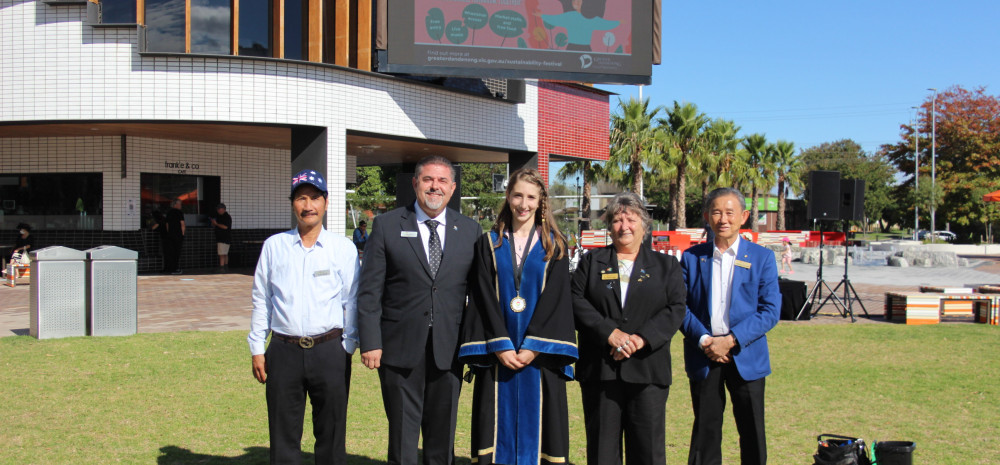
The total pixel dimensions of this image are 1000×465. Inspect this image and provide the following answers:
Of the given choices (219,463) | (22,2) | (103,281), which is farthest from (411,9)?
(219,463)

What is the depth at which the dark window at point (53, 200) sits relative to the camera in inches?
712

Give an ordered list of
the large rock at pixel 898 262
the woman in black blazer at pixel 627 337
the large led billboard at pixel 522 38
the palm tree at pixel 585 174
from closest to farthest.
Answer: the woman in black blazer at pixel 627 337 → the large led billboard at pixel 522 38 → the large rock at pixel 898 262 → the palm tree at pixel 585 174

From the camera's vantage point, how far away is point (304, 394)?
4.03 metres

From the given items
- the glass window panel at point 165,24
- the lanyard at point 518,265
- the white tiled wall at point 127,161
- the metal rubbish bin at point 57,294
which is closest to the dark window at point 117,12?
the glass window panel at point 165,24

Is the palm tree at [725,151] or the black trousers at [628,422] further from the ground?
the palm tree at [725,151]

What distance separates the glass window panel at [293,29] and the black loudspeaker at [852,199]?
407 inches

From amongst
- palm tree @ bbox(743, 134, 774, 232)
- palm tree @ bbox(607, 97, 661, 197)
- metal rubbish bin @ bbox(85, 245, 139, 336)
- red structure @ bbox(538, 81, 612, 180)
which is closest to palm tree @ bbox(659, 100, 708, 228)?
palm tree @ bbox(607, 97, 661, 197)

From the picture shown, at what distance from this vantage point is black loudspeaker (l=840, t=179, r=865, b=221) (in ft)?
41.2

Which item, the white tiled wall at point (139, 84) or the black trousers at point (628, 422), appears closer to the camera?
the black trousers at point (628, 422)

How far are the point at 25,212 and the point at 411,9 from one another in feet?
35.7

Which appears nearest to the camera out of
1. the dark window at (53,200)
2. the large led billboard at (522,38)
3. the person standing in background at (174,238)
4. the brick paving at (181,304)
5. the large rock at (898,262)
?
the brick paving at (181,304)

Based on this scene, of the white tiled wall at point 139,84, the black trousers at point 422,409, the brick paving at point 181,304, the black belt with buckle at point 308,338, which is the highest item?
the white tiled wall at point 139,84

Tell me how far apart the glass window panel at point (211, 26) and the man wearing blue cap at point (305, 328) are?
11.9m

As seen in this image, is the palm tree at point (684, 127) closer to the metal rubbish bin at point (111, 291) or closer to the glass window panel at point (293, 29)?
the glass window panel at point (293, 29)
